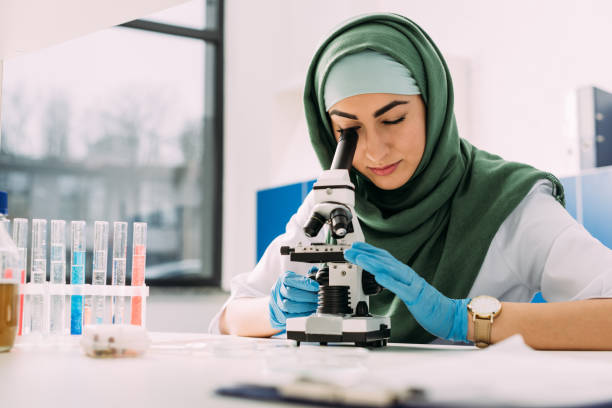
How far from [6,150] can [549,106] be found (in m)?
3.21

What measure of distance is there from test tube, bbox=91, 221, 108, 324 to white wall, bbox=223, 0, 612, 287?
1937 millimetres

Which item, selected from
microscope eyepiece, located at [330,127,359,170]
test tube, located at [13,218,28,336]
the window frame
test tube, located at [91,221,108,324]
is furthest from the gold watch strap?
the window frame

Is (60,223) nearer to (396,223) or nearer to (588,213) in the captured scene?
(396,223)

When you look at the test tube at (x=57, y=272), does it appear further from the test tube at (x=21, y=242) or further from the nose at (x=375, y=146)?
the nose at (x=375, y=146)

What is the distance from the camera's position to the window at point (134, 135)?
3.86 metres

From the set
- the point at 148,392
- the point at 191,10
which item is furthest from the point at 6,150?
the point at 148,392

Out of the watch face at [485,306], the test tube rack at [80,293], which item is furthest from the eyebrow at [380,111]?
the test tube rack at [80,293]

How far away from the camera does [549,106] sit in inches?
118

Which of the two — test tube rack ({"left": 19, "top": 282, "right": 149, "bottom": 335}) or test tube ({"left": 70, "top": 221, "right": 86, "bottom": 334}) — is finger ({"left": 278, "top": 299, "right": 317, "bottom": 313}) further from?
test tube ({"left": 70, "top": 221, "right": 86, "bottom": 334})

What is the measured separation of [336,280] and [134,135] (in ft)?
11.0

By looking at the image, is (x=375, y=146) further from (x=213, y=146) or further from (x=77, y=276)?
(x=213, y=146)

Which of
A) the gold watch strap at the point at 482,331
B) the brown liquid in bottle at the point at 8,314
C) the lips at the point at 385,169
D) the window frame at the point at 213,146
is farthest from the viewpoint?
the window frame at the point at 213,146

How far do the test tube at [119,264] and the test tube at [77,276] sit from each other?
2.6 inches

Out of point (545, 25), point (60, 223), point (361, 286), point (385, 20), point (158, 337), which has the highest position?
point (545, 25)
